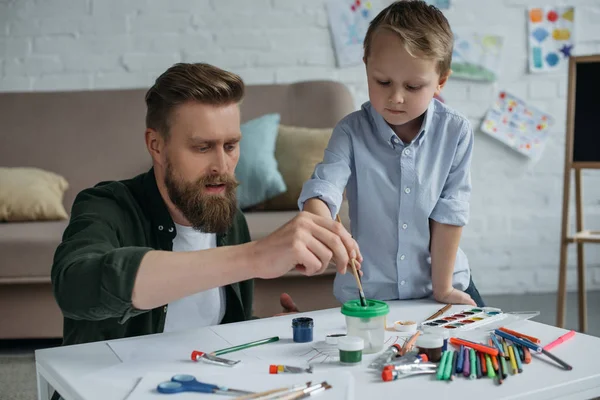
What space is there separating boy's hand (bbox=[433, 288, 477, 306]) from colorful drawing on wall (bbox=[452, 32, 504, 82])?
2.41m

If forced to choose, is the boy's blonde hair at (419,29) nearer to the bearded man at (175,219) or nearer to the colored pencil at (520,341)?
the bearded man at (175,219)

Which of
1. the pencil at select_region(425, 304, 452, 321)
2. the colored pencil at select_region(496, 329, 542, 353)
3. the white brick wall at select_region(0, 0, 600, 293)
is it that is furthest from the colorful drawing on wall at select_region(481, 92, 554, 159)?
the colored pencil at select_region(496, 329, 542, 353)

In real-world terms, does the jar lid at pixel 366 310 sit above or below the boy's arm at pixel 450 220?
below

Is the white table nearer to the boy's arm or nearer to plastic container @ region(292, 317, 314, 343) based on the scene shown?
plastic container @ region(292, 317, 314, 343)

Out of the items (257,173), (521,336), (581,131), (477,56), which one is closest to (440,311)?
(521,336)

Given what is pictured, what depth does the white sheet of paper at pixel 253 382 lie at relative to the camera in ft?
2.94

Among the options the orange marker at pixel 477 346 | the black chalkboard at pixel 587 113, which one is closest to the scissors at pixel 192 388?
the orange marker at pixel 477 346

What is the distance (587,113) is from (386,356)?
2210 millimetres

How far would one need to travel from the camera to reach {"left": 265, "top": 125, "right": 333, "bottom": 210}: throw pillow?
297cm

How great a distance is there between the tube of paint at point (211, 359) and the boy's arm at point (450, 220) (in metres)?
0.56

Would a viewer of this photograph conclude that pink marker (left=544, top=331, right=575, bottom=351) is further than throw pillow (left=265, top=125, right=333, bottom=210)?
No

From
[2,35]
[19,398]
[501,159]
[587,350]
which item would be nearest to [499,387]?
[587,350]

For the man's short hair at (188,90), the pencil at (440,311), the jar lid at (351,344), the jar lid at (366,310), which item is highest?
the man's short hair at (188,90)

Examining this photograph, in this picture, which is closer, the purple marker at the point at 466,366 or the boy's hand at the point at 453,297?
the purple marker at the point at 466,366
